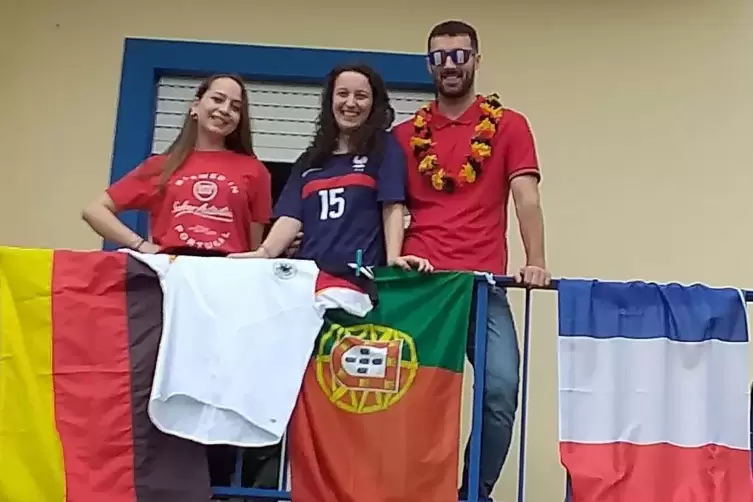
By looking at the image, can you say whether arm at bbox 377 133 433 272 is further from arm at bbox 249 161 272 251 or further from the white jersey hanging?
arm at bbox 249 161 272 251

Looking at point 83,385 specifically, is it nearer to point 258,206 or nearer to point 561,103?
point 258,206

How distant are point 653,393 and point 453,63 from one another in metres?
1.34

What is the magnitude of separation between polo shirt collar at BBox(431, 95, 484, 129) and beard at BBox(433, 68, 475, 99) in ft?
0.19

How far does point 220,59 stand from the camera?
630 cm

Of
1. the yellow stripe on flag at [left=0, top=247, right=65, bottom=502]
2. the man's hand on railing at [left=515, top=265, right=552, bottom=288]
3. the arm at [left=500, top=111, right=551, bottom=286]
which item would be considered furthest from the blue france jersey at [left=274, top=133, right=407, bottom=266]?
the yellow stripe on flag at [left=0, top=247, right=65, bottom=502]

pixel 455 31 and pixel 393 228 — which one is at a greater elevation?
pixel 455 31

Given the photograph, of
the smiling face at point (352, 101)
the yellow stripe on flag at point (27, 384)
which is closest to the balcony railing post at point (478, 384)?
the smiling face at point (352, 101)

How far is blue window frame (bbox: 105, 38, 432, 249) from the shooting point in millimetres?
6227

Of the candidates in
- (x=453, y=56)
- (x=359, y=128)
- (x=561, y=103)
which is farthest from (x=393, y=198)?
(x=561, y=103)

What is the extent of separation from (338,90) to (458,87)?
17.3 inches

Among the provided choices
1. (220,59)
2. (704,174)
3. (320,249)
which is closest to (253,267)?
(320,249)

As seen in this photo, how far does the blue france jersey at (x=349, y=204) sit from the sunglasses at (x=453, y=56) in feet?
1.10

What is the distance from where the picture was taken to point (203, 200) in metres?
4.86

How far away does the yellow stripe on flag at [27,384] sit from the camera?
13.6ft
